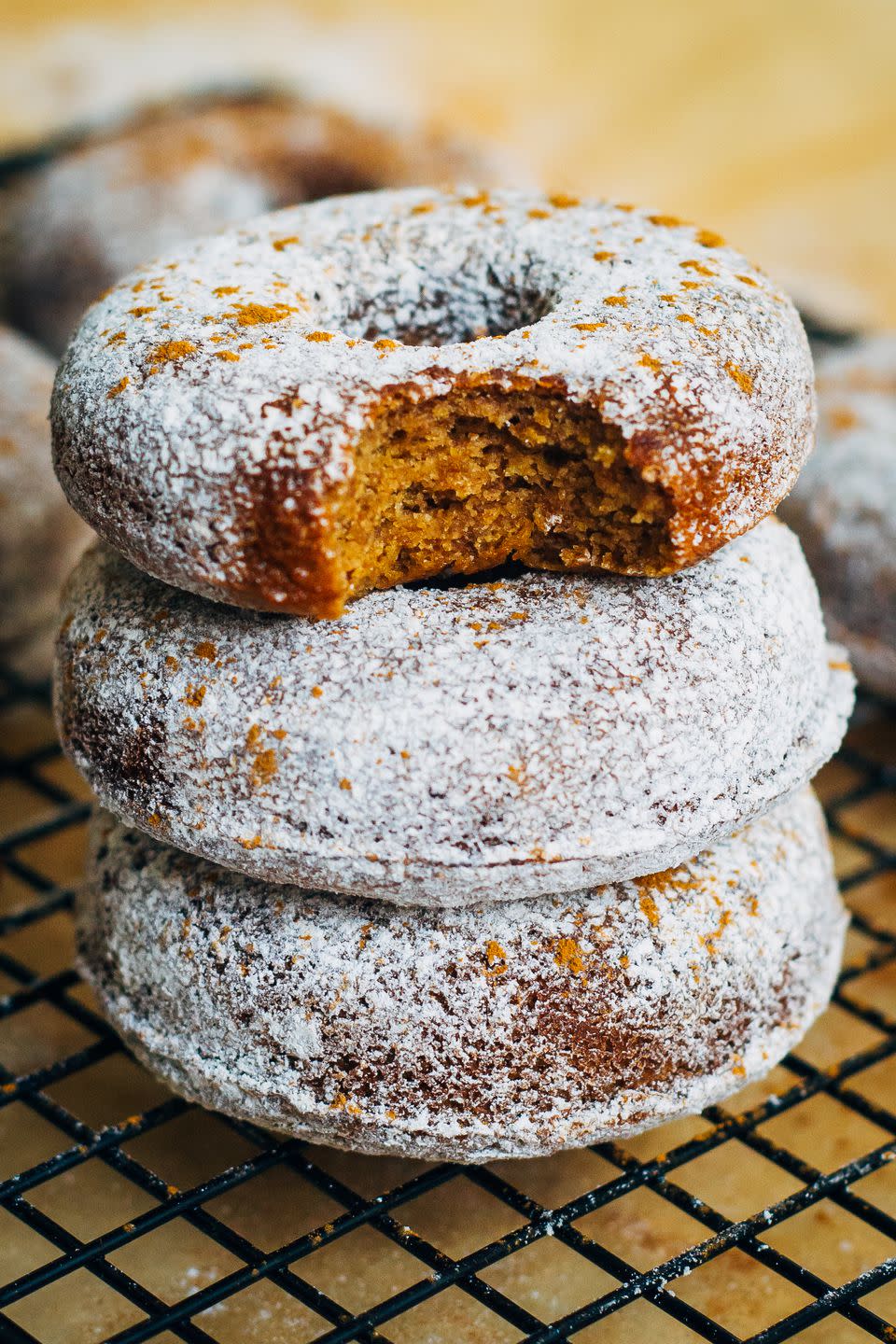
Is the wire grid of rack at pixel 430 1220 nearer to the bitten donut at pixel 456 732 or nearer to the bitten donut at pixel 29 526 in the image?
the bitten donut at pixel 456 732

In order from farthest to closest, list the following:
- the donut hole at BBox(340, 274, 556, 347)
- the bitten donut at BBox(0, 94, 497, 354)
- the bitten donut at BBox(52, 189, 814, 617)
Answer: the bitten donut at BBox(0, 94, 497, 354) < the donut hole at BBox(340, 274, 556, 347) < the bitten donut at BBox(52, 189, 814, 617)

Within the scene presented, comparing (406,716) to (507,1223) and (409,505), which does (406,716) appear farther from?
(507,1223)

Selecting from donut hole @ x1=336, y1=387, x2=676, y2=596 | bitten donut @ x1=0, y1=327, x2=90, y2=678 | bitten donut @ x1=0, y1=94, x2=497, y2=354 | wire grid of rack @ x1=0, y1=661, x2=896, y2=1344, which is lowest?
wire grid of rack @ x1=0, y1=661, x2=896, y2=1344

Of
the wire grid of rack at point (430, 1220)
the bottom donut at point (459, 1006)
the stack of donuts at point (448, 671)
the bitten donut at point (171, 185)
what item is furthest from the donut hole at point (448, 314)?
the bitten donut at point (171, 185)

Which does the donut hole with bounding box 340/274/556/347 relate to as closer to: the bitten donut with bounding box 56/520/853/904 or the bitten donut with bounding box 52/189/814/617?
the bitten donut with bounding box 52/189/814/617

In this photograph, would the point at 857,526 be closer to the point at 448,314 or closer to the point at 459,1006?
the point at 448,314

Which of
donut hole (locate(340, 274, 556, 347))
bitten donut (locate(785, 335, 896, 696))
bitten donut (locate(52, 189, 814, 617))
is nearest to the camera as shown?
bitten donut (locate(52, 189, 814, 617))

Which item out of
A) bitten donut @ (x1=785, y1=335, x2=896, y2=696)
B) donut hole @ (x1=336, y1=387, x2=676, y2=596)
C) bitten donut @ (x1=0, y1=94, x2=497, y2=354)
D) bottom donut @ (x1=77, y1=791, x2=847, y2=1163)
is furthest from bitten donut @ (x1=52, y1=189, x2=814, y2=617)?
bitten donut @ (x1=0, y1=94, x2=497, y2=354)
